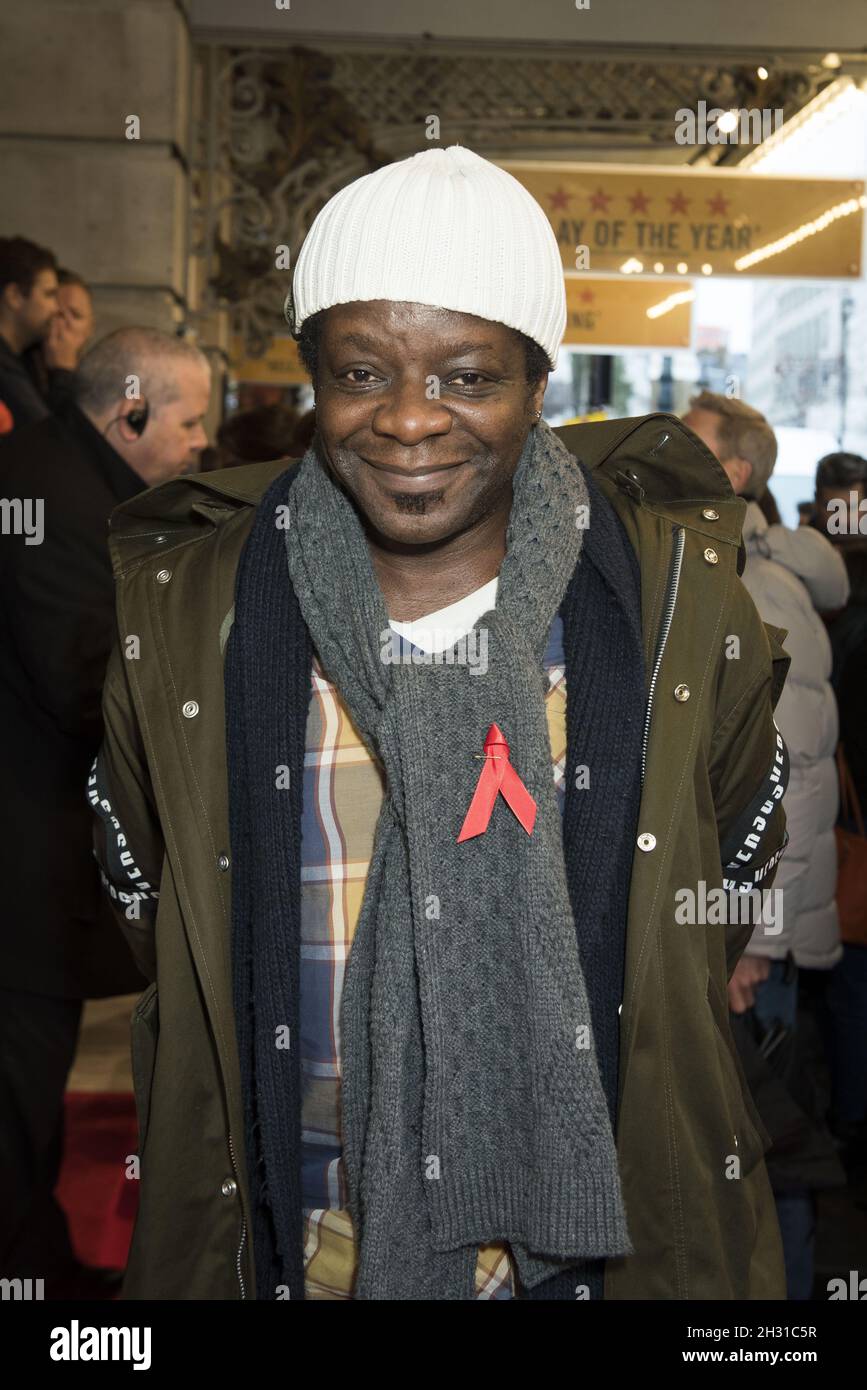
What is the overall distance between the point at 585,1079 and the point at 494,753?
0.40m

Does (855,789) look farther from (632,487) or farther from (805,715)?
(632,487)

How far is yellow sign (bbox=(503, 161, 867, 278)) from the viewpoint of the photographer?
22.5 ft

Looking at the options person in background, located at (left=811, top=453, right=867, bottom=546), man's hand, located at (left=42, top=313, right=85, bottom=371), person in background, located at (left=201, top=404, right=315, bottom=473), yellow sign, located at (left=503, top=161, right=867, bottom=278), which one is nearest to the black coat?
person in background, located at (left=201, top=404, right=315, bottom=473)

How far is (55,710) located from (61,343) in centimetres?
218

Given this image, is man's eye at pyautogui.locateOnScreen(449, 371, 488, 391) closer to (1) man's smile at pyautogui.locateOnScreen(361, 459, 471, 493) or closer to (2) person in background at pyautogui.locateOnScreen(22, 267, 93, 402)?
(1) man's smile at pyautogui.locateOnScreen(361, 459, 471, 493)

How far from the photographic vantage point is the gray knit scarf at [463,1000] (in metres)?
1.68

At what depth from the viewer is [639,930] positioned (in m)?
1.72

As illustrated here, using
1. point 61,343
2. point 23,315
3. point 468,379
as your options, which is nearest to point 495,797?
point 468,379

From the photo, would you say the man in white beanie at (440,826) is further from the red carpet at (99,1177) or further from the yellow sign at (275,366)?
the yellow sign at (275,366)

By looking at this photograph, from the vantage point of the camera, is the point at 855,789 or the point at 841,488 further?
the point at 841,488

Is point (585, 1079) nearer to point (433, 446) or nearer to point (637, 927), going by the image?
point (637, 927)

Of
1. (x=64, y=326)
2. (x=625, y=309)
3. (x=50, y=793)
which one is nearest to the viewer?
(x=50, y=793)

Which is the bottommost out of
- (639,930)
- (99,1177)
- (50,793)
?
(99,1177)

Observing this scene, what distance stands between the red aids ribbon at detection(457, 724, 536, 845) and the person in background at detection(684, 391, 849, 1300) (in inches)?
79.4
